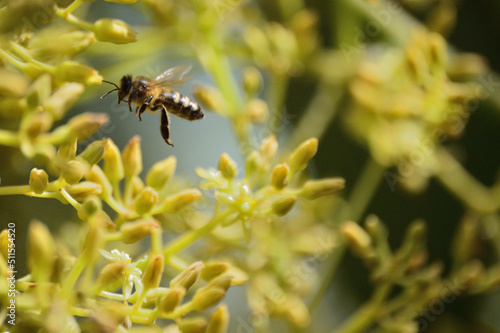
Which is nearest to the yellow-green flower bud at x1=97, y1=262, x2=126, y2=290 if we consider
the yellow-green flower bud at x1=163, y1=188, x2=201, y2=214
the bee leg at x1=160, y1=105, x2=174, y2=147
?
the yellow-green flower bud at x1=163, y1=188, x2=201, y2=214

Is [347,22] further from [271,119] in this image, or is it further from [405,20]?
[271,119]

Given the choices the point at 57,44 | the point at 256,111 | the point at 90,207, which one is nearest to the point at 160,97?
the point at 256,111

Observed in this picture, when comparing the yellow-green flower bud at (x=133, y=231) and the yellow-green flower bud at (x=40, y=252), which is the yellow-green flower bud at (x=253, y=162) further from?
the yellow-green flower bud at (x=40, y=252)

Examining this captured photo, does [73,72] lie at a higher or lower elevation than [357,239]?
higher

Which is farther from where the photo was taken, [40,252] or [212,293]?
[212,293]

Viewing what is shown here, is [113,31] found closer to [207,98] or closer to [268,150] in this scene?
[268,150]

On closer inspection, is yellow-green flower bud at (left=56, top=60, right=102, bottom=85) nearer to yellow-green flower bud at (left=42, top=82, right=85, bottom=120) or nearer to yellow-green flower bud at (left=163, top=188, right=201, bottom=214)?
yellow-green flower bud at (left=42, top=82, right=85, bottom=120)

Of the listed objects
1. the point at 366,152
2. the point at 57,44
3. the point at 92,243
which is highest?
the point at 57,44
